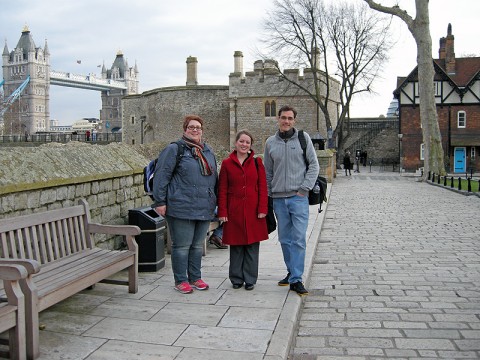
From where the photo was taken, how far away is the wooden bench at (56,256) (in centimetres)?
342

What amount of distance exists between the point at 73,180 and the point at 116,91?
155 meters

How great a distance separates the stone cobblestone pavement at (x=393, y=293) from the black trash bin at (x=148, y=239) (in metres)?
1.75

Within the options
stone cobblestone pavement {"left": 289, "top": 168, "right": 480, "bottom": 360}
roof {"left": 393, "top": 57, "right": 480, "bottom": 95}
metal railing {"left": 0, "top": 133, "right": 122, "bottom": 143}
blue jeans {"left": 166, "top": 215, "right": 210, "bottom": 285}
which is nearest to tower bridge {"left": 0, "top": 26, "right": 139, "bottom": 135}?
metal railing {"left": 0, "top": 133, "right": 122, "bottom": 143}

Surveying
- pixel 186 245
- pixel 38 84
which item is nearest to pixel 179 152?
pixel 186 245

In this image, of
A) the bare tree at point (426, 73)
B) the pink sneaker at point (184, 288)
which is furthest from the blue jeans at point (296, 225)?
the bare tree at point (426, 73)

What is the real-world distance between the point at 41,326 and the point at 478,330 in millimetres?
3479

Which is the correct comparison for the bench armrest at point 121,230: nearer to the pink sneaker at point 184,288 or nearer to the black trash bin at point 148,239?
the pink sneaker at point 184,288

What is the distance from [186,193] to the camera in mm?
4977

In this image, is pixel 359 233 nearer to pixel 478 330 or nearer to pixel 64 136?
pixel 478 330

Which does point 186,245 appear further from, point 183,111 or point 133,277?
point 183,111

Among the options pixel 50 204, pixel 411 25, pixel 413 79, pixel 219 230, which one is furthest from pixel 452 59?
pixel 50 204

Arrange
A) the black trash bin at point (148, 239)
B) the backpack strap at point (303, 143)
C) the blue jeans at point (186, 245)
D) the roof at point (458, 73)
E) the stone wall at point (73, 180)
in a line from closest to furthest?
1. the stone wall at point (73, 180)
2. the blue jeans at point (186, 245)
3. the backpack strap at point (303, 143)
4. the black trash bin at point (148, 239)
5. the roof at point (458, 73)

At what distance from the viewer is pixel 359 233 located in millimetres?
9820

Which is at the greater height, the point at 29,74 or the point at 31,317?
the point at 29,74
